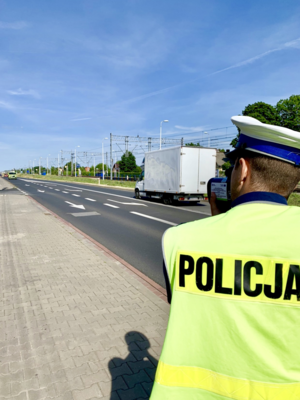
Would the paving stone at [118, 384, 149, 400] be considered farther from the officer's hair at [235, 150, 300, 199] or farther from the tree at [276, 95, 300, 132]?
the tree at [276, 95, 300, 132]

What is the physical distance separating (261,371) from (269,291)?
0.81ft

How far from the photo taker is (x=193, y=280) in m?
1.04

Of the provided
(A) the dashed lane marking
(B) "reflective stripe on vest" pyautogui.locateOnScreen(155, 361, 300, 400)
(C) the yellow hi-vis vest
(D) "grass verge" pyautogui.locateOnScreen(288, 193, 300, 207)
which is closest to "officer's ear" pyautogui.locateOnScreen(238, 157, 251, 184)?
(C) the yellow hi-vis vest

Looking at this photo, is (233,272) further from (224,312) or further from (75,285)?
(75,285)

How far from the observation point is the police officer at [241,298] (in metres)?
0.96

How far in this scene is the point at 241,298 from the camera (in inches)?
38.8

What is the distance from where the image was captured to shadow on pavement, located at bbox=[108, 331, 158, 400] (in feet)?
8.77

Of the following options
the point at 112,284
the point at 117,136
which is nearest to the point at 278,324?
the point at 112,284

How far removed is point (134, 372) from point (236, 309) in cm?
237

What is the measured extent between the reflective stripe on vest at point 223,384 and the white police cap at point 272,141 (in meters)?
0.73

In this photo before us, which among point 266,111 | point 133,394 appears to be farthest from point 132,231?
point 266,111

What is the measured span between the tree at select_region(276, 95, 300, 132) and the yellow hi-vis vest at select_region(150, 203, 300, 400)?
4214 cm

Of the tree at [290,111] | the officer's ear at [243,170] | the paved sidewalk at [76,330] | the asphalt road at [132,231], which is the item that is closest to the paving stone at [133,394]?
the paved sidewalk at [76,330]

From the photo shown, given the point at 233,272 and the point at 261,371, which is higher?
the point at 233,272
